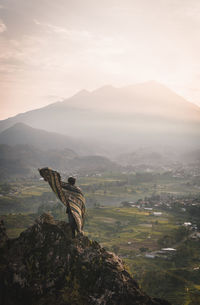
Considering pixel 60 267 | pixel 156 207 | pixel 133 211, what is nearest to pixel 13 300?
pixel 60 267

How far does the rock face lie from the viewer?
582cm

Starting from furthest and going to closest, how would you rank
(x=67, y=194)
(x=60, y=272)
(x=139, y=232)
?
(x=139, y=232), (x=67, y=194), (x=60, y=272)

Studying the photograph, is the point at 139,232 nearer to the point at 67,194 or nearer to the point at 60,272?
the point at 67,194

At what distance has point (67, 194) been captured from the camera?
22.7 feet

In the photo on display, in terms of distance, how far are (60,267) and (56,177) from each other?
6.65 ft

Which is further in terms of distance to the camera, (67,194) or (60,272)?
(67,194)

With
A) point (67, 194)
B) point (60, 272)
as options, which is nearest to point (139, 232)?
point (67, 194)

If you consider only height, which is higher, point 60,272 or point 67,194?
point 67,194

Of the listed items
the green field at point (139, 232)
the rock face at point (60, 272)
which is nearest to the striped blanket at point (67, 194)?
the rock face at point (60, 272)

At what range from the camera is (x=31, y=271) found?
609 centimetres

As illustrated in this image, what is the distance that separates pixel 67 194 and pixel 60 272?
1788 mm

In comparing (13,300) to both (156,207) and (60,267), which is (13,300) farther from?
(156,207)

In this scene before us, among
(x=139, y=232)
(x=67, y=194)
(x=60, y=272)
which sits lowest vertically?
(x=139, y=232)

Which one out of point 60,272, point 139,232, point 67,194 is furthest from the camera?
point 139,232
